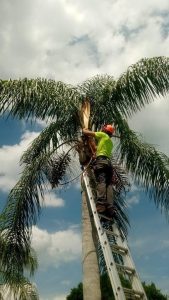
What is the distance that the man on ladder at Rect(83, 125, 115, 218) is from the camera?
25.1 ft

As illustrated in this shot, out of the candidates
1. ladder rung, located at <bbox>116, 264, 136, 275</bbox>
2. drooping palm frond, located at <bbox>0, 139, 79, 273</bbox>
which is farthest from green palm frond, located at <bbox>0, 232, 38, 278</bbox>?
ladder rung, located at <bbox>116, 264, 136, 275</bbox>

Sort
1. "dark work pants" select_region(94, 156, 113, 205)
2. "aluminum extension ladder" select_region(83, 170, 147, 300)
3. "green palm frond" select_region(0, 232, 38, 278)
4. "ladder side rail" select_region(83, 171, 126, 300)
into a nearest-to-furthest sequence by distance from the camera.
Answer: "ladder side rail" select_region(83, 171, 126, 300) < "aluminum extension ladder" select_region(83, 170, 147, 300) < "dark work pants" select_region(94, 156, 113, 205) < "green palm frond" select_region(0, 232, 38, 278)

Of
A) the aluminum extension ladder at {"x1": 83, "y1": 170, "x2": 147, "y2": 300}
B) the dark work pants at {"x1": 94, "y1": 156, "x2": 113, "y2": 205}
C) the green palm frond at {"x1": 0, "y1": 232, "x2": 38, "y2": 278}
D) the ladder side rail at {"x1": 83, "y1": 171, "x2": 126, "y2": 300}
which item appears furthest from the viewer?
the green palm frond at {"x1": 0, "y1": 232, "x2": 38, "y2": 278}

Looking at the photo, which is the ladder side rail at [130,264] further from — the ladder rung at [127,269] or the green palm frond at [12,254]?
the green palm frond at [12,254]

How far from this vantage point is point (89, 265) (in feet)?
28.0

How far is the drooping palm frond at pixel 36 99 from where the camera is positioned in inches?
415

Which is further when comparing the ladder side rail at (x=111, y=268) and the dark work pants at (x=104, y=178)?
the dark work pants at (x=104, y=178)

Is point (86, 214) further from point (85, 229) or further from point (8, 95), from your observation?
point (8, 95)

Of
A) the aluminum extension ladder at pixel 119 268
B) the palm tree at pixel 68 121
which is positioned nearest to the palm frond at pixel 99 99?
the palm tree at pixel 68 121

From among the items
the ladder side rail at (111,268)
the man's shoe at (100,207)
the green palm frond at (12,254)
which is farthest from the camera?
the green palm frond at (12,254)

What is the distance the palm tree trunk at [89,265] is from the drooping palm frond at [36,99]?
9.29 feet

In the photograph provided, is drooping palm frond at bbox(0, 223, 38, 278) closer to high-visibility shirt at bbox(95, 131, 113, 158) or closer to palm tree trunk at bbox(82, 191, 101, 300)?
palm tree trunk at bbox(82, 191, 101, 300)

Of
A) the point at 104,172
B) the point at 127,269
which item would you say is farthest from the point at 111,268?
the point at 104,172

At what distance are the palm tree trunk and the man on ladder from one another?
1.18 m
